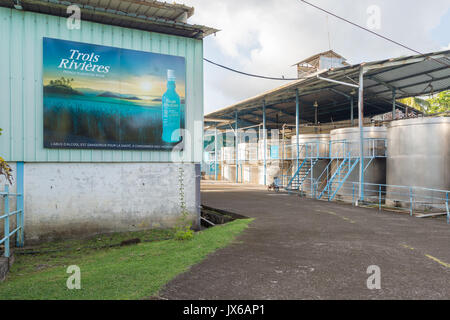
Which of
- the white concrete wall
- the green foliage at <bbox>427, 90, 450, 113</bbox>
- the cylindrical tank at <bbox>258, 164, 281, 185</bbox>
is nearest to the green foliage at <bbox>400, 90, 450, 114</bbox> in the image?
the green foliage at <bbox>427, 90, 450, 113</bbox>

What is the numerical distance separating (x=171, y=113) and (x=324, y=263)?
7.09 metres

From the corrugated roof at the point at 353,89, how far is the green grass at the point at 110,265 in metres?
12.8

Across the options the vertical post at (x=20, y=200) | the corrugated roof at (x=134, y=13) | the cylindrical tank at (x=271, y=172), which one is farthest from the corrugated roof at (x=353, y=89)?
the vertical post at (x=20, y=200)

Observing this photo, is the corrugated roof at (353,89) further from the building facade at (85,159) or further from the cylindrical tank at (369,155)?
the building facade at (85,159)

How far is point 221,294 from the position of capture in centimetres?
449

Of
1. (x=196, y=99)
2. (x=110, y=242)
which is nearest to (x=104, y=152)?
(x=110, y=242)

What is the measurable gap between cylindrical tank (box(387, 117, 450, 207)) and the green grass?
9.08m

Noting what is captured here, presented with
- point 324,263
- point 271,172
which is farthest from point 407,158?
point 271,172

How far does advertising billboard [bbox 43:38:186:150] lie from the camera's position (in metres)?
9.35

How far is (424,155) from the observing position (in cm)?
1427

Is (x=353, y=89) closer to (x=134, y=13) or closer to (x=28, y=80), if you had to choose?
(x=134, y=13)

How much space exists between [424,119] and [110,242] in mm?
13985

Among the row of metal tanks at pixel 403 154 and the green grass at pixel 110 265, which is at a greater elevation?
the row of metal tanks at pixel 403 154

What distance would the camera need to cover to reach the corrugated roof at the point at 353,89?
17281 mm
